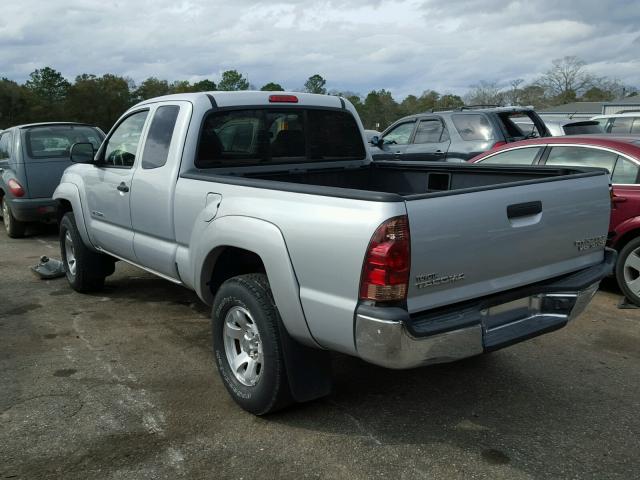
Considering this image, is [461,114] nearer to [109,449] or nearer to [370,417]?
[370,417]

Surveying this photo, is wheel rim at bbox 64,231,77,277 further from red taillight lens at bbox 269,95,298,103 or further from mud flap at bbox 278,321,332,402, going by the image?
mud flap at bbox 278,321,332,402

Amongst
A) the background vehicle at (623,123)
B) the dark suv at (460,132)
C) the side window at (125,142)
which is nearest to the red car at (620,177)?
the dark suv at (460,132)

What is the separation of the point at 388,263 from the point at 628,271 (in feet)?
13.1

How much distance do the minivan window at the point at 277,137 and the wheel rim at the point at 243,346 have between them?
1.30 meters

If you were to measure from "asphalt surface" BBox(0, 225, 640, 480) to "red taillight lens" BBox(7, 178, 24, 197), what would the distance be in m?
4.58

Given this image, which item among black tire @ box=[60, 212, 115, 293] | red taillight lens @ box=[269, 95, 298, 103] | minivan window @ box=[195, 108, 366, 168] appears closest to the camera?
minivan window @ box=[195, 108, 366, 168]

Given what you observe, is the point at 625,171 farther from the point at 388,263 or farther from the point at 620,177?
the point at 388,263

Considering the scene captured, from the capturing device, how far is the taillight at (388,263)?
109 inches

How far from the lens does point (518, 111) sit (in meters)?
11.0

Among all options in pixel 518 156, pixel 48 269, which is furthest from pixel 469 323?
pixel 48 269

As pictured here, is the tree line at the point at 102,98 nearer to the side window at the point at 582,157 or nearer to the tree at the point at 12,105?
the tree at the point at 12,105

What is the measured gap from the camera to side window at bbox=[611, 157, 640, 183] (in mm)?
5898

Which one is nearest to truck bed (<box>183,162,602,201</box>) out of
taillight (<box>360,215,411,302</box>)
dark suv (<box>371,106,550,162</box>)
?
taillight (<box>360,215,411,302</box>)

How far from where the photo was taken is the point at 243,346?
147 inches
